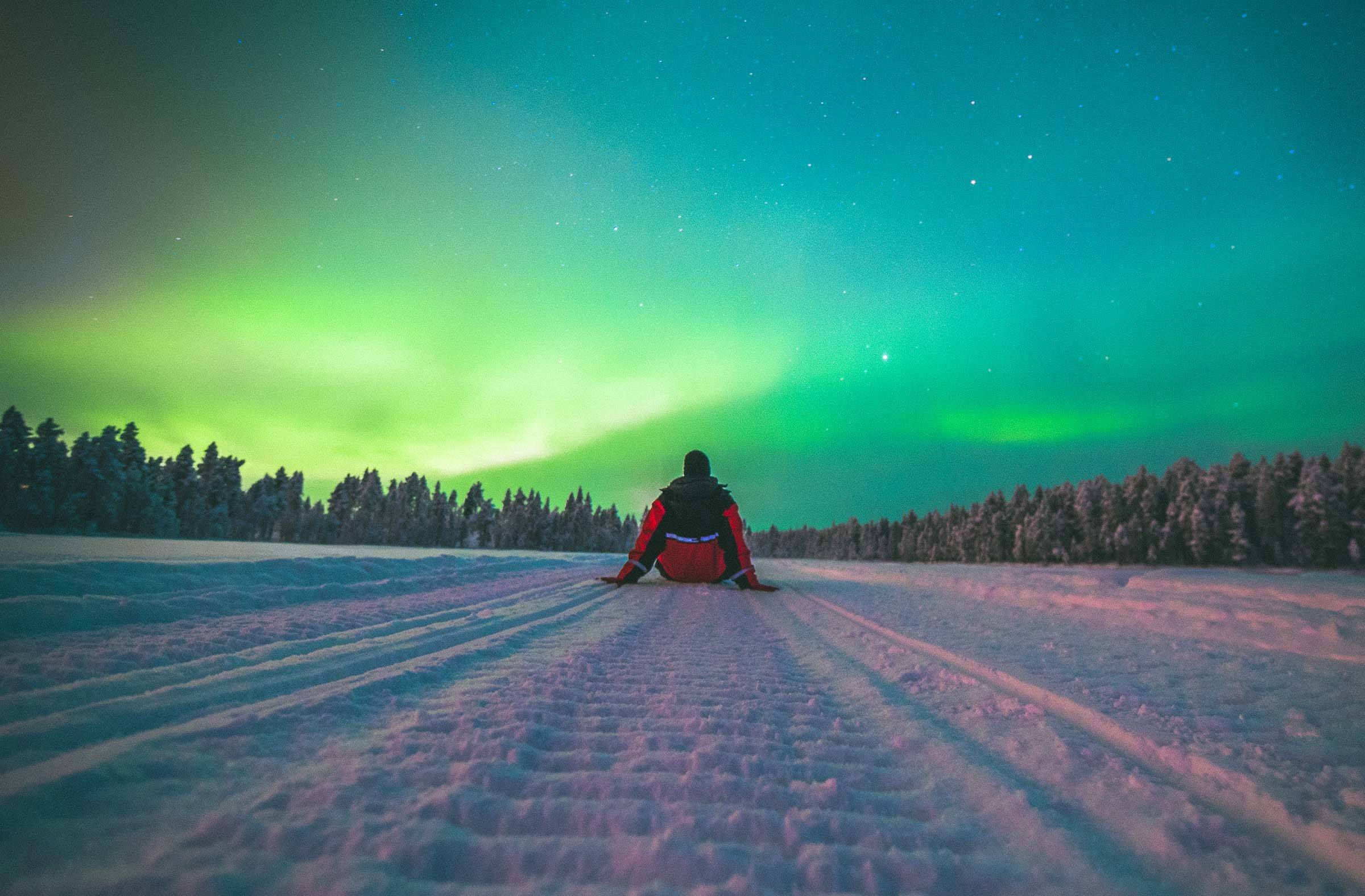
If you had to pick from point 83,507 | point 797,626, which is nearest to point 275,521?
point 83,507

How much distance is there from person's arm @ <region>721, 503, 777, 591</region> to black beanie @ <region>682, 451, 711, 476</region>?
100cm

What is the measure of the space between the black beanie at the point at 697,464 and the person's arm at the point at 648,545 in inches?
38.9

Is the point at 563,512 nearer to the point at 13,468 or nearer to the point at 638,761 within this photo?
the point at 13,468

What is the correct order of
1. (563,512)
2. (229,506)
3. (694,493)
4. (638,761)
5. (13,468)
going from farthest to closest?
(563,512) → (229,506) → (13,468) → (694,493) → (638,761)

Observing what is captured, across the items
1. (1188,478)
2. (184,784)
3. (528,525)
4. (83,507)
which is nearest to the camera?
(184,784)

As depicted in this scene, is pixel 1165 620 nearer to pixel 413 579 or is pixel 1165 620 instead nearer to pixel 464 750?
pixel 464 750

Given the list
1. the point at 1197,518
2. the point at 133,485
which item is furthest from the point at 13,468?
the point at 1197,518

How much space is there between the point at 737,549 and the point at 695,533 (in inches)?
34.5

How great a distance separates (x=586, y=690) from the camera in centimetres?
297

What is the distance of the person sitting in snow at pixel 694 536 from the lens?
10430 mm

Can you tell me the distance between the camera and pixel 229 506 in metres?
61.2

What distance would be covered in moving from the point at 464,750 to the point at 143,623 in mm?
3682

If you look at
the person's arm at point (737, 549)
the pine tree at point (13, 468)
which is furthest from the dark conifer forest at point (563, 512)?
the person's arm at point (737, 549)

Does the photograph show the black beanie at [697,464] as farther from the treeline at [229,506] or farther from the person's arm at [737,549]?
the treeline at [229,506]
